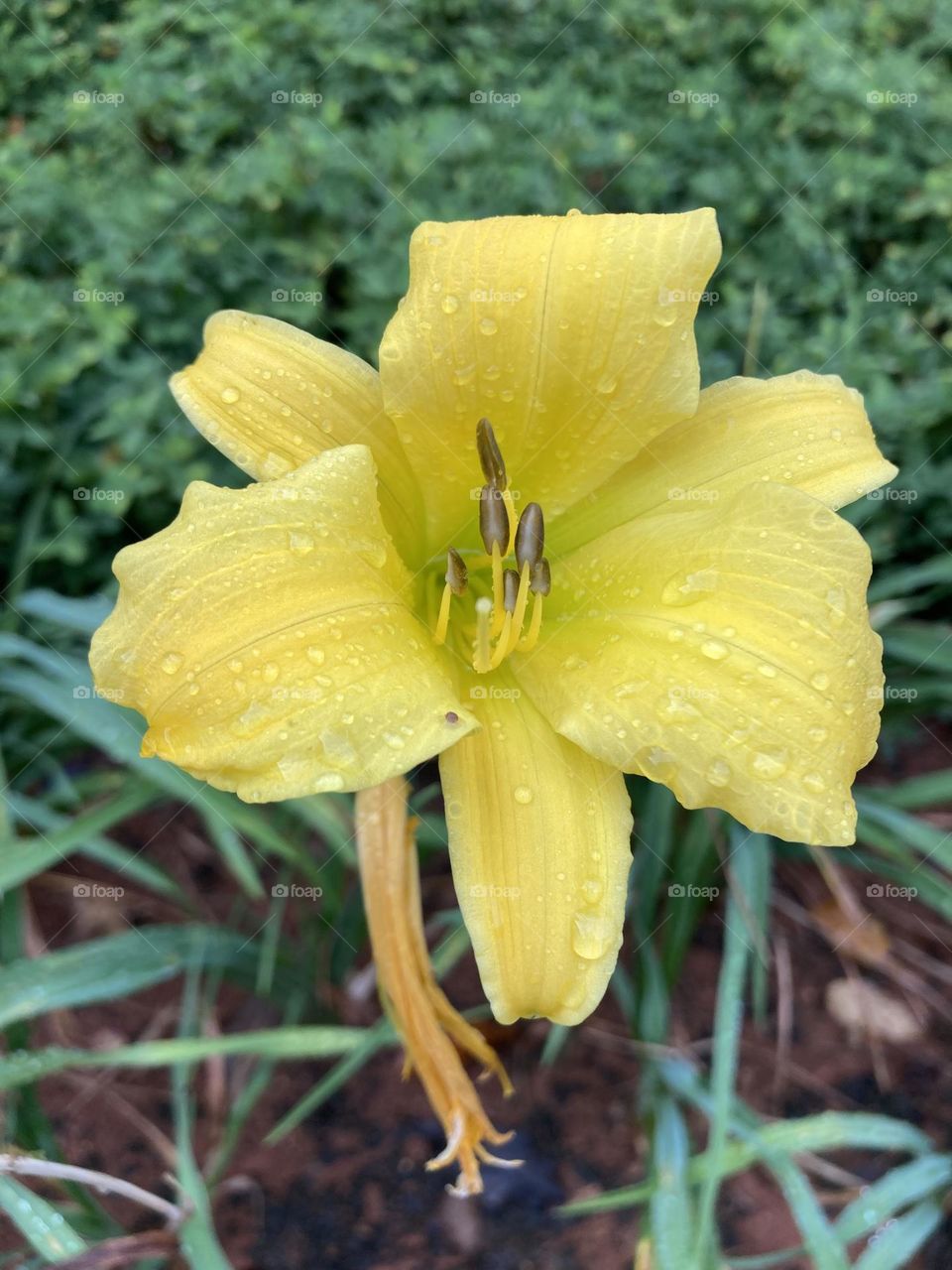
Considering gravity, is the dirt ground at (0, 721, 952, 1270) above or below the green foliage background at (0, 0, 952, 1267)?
below

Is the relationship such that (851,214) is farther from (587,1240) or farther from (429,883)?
(587,1240)

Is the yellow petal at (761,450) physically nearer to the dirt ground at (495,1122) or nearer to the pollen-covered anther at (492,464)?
the pollen-covered anther at (492,464)

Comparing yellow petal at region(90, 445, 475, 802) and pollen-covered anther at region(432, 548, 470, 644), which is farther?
pollen-covered anther at region(432, 548, 470, 644)

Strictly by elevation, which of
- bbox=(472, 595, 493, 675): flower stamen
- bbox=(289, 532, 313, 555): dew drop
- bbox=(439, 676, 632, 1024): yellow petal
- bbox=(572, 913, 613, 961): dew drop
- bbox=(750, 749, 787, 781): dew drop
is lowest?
bbox=(572, 913, 613, 961): dew drop

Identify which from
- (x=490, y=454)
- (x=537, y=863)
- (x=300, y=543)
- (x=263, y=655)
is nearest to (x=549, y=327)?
(x=490, y=454)

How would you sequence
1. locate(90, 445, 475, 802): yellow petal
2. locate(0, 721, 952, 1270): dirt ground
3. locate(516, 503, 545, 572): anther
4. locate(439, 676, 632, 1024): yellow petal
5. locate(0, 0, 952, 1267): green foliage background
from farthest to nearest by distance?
locate(0, 0, 952, 1267): green foliage background, locate(0, 721, 952, 1270): dirt ground, locate(516, 503, 545, 572): anther, locate(439, 676, 632, 1024): yellow petal, locate(90, 445, 475, 802): yellow petal

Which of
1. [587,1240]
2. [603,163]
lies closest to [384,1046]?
[587,1240]

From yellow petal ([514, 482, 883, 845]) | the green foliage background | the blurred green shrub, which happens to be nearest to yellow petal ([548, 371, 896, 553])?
yellow petal ([514, 482, 883, 845])

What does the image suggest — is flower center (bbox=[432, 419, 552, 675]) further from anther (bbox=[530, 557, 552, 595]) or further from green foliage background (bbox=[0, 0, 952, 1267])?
green foliage background (bbox=[0, 0, 952, 1267])
